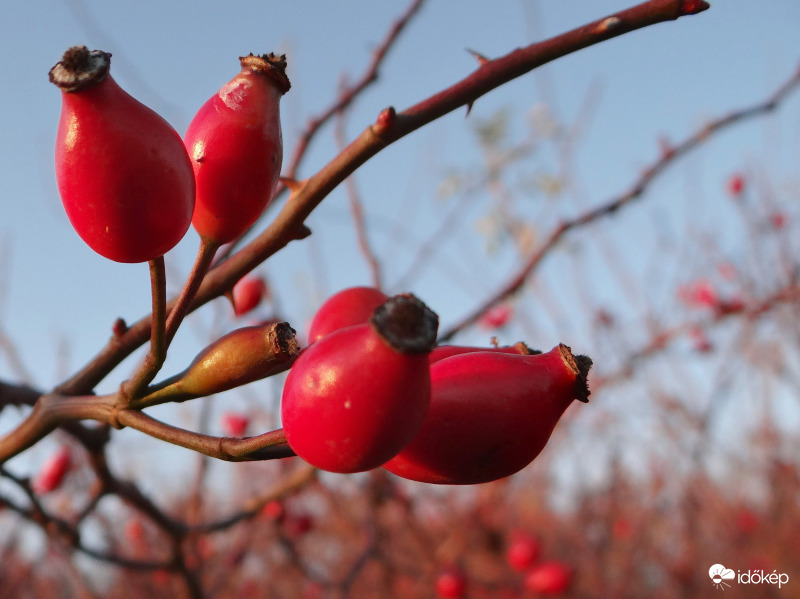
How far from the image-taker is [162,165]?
2.24 feet

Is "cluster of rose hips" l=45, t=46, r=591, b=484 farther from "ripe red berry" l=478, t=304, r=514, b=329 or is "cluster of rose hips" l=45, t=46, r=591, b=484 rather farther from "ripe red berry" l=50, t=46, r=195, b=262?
"ripe red berry" l=478, t=304, r=514, b=329

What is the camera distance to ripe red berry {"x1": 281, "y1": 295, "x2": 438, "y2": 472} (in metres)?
0.56

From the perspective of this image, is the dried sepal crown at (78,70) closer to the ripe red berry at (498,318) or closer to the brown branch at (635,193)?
the brown branch at (635,193)

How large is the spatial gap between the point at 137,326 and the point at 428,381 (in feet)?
1.49

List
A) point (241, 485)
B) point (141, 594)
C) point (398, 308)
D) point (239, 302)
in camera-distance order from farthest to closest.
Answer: point (241, 485) < point (141, 594) < point (239, 302) < point (398, 308)

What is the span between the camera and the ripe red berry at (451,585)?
3680 mm

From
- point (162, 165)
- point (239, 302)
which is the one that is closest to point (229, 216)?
point (162, 165)

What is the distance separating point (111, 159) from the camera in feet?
2.19

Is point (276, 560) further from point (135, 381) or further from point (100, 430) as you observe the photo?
point (135, 381)

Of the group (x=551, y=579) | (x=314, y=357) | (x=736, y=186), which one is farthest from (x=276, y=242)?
(x=736, y=186)

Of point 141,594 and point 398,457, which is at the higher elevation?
point 398,457

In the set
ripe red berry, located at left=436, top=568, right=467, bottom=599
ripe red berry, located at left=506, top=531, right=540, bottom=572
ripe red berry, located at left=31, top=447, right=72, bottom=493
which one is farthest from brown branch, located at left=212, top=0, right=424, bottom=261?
ripe red berry, located at left=506, top=531, right=540, bottom=572

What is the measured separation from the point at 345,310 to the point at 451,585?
3.28 meters

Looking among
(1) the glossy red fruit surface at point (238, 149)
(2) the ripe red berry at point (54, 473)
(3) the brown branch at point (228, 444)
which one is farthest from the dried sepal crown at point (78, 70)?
(2) the ripe red berry at point (54, 473)
